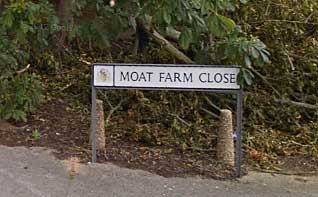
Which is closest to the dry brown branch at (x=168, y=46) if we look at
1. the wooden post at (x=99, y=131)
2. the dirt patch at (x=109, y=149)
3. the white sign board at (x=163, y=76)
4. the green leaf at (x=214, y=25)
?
the dirt patch at (x=109, y=149)

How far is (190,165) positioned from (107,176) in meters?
0.89

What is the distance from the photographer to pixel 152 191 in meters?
5.03

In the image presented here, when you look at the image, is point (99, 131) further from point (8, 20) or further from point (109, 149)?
point (8, 20)

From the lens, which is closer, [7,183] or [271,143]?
[7,183]

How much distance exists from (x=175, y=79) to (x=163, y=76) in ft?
0.38

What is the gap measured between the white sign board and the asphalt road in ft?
2.67

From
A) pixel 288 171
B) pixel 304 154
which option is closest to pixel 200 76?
pixel 288 171

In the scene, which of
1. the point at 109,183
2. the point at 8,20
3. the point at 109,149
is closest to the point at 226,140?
the point at 109,149

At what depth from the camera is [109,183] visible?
16.9 feet

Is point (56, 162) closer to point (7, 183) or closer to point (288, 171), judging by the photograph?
point (7, 183)

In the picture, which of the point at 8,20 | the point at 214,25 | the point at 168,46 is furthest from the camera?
the point at 168,46

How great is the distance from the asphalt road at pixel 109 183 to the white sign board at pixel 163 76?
81 cm

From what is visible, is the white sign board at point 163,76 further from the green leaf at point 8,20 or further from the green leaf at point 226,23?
the green leaf at point 8,20

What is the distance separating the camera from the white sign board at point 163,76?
5.41 m
